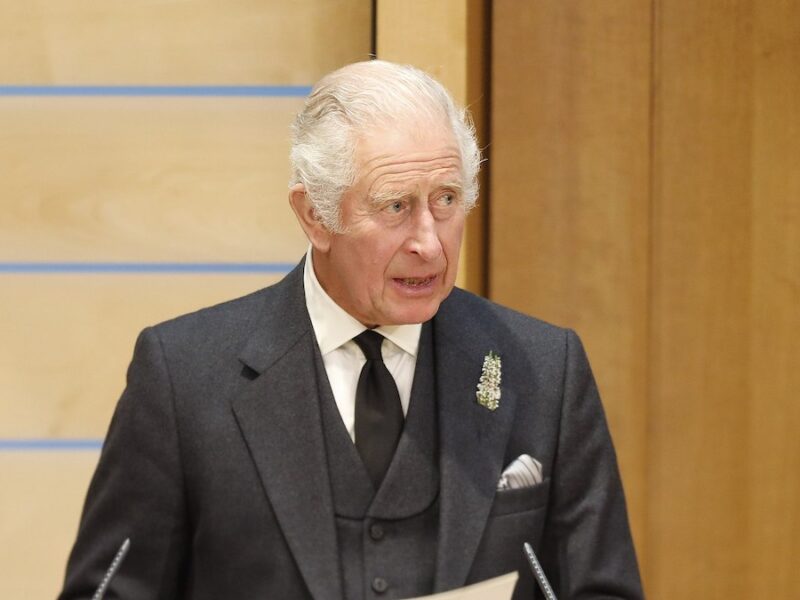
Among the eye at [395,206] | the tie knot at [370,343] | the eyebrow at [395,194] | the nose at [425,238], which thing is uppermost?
the eyebrow at [395,194]

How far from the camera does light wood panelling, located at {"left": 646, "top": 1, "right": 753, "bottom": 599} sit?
303cm

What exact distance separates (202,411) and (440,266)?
0.42 metres

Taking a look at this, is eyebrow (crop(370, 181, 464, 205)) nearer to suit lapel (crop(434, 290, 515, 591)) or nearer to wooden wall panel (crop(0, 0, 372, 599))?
suit lapel (crop(434, 290, 515, 591))

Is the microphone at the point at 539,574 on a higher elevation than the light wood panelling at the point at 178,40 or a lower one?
lower

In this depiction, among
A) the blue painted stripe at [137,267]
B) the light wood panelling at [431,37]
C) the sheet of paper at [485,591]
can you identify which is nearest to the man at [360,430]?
the sheet of paper at [485,591]

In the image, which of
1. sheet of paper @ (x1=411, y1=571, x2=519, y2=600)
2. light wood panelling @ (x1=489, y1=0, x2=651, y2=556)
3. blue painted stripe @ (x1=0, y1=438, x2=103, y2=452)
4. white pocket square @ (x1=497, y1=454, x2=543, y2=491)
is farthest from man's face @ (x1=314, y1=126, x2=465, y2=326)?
blue painted stripe @ (x1=0, y1=438, x2=103, y2=452)

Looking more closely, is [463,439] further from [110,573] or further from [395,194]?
[110,573]

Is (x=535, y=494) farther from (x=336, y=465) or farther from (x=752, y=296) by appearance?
(x=752, y=296)

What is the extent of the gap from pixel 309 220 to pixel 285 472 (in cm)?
39

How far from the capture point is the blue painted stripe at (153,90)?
3.15m

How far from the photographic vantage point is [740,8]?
301 centimetres

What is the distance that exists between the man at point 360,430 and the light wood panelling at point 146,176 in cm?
101

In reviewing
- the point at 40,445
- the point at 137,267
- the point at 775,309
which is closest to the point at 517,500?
the point at 775,309

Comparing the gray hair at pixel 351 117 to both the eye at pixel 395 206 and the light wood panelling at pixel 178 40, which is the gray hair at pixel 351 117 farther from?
the light wood panelling at pixel 178 40
